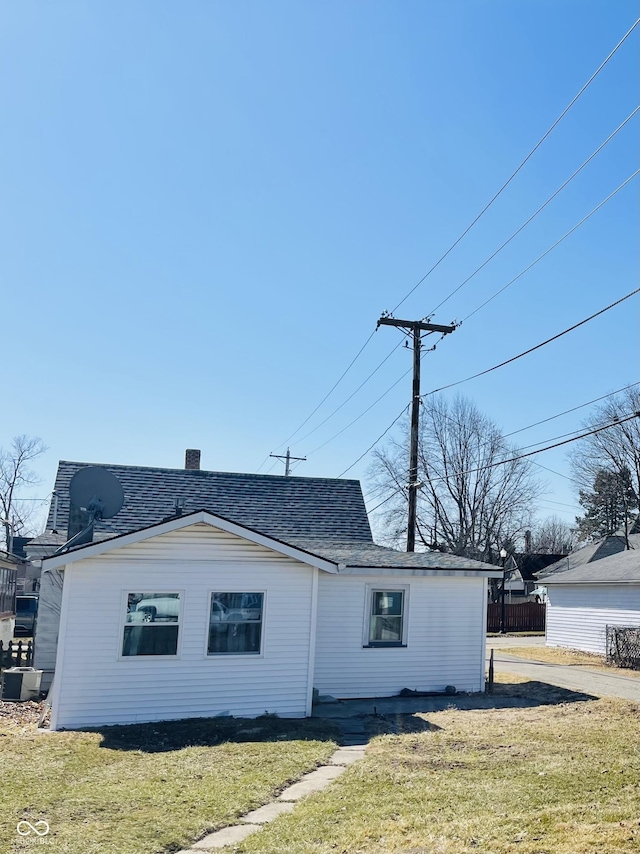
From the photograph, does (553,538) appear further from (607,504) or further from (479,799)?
(479,799)

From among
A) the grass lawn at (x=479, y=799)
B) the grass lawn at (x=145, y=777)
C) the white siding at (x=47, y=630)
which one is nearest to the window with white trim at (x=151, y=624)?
the grass lawn at (x=145, y=777)

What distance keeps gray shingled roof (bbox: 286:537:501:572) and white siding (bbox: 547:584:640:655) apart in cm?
938

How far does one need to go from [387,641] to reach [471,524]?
31939 millimetres

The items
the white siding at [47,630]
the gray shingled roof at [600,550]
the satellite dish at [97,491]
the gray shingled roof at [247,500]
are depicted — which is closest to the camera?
the satellite dish at [97,491]

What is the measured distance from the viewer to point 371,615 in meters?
15.0

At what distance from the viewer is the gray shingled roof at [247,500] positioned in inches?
765

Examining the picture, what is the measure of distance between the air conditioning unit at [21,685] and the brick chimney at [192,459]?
423 inches

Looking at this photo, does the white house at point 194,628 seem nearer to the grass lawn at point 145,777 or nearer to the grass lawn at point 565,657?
the grass lawn at point 145,777

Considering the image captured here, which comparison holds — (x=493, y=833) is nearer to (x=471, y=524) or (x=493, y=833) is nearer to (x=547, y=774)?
(x=547, y=774)

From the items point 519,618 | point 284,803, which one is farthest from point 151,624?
point 519,618

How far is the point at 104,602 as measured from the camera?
11.7 m

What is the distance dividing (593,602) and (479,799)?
65.9ft

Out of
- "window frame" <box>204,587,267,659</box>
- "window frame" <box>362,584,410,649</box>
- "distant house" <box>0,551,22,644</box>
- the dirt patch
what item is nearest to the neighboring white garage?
"window frame" <box>362,584,410,649</box>

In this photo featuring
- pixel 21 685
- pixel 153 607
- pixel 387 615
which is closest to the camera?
pixel 153 607
